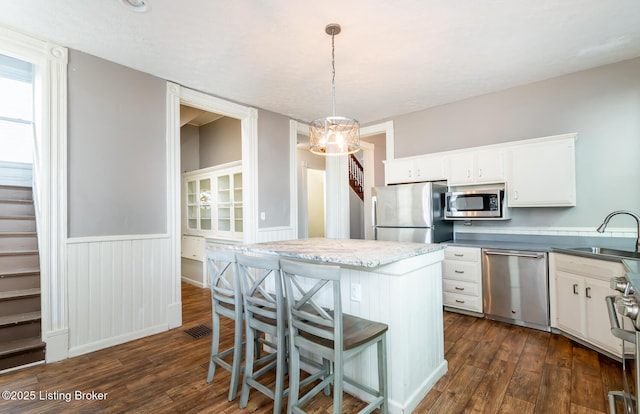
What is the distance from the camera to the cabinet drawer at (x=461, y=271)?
139 inches

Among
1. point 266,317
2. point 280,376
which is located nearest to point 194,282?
point 266,317

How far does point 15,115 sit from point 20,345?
11.3ft

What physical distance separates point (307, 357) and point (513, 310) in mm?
2395

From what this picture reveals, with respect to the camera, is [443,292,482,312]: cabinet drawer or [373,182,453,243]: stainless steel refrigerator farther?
[373,182,453,243]: stainless steel refrigerator

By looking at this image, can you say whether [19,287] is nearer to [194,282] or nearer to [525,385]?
[194,282]

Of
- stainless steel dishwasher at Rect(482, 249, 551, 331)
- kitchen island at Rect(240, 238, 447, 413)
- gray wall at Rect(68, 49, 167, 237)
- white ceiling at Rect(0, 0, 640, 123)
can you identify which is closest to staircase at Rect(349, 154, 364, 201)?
white ceiling at Rect(0, 0, 640, 123)

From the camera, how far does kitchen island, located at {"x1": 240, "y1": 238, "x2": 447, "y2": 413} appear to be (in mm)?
1873

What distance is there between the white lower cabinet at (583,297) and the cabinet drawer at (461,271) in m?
0.70

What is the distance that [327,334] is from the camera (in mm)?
1586

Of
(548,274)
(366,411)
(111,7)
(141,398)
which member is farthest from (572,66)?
(141,398)

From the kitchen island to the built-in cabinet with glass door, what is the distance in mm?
2762

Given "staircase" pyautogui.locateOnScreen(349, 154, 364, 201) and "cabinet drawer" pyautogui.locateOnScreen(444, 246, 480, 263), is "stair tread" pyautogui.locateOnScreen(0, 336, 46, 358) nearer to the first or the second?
"cabinet drawer" pyautogui.locateOnScreen(444, 246, 480, 263)

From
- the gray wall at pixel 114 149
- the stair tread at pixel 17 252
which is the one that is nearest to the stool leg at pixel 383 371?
the gray wall at pixel 114 149

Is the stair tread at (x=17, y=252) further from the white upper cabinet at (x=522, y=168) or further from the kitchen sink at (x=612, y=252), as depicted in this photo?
the kitchen sink at (x=612, y=252)
